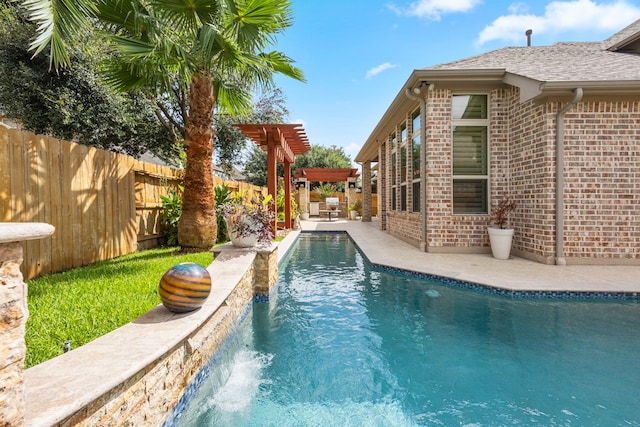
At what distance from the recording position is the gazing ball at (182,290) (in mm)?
2578

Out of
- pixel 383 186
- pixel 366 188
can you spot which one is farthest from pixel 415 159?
pixel 366 188

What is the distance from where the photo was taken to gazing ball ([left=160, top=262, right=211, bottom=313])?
2578 millimetres

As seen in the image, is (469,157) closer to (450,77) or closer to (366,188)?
(450,77)

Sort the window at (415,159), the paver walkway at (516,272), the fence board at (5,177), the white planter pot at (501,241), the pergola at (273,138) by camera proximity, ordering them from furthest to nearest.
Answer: the pergola at (273,138)
the window at (415,159)
the white planter pot at (501,241)
the paver walkway at (516,272)
the fence board at (5,177)

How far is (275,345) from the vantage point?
3.48 m

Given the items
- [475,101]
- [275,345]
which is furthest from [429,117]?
[275,345]

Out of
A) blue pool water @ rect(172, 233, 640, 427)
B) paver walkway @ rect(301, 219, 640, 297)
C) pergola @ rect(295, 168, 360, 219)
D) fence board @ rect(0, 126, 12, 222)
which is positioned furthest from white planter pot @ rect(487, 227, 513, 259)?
pergola @ rect(295, 168, 360, 219)

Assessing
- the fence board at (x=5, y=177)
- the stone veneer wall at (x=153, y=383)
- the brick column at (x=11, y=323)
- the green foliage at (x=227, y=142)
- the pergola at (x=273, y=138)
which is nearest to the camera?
the brick column at (x=11, y=323)

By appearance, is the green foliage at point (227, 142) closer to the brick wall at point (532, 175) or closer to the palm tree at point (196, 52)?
the palm tree at point (196, 52)

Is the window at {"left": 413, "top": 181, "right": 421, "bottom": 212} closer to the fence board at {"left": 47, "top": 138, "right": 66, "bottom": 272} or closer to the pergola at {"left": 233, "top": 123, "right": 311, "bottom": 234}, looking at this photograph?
the pergola at {"left": 233, "top": 123, "right": 311, "bottom": 234}

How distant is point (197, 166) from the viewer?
19.2 feet

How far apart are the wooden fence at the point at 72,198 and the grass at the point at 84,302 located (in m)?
0.34

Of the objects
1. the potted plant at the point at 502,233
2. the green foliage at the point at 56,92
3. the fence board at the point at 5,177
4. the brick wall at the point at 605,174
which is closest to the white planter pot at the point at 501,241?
the potted plant at the point at 502,233

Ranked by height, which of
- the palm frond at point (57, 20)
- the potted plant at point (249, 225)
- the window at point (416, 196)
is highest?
the palm frond at point (57, 20)
